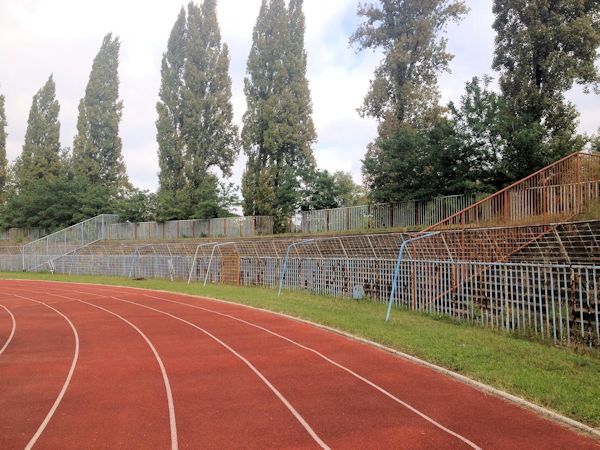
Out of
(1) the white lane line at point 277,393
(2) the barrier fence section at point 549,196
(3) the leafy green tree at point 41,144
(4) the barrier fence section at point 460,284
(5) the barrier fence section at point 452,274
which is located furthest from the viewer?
(3) the leafy green tree at point 41,144

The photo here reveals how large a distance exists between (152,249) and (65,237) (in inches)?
464

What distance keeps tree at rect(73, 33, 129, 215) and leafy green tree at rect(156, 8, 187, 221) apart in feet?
28.5

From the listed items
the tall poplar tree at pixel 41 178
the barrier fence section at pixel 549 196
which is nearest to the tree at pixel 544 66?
the barrier fence section at pixel 549 196

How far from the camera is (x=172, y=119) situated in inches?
1563

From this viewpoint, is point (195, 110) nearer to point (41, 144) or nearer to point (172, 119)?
point (172, 119)

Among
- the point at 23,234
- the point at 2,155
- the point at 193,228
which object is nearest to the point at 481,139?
the point at 193,228

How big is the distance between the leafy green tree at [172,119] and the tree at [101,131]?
868 cm

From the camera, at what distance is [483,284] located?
35.3ft

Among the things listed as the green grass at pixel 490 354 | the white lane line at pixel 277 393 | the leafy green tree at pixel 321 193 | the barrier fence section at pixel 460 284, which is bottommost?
the white lane line at pixel 277 393

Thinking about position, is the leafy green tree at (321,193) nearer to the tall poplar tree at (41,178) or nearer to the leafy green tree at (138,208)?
the leafy green tree at (138,208)

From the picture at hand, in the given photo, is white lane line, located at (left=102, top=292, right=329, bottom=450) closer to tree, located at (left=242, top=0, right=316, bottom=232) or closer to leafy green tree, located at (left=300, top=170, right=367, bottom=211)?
leafy green tree, located at (left=300, top=170, right=367, bottom=211)

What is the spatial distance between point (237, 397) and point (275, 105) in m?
29.7

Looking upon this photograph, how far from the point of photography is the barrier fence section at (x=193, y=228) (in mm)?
30688

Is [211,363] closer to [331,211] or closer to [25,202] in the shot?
[331,211]
